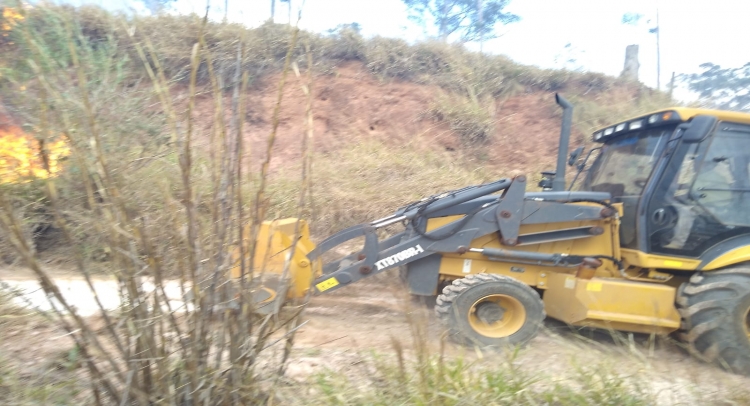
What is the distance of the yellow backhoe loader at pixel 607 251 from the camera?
443 cm

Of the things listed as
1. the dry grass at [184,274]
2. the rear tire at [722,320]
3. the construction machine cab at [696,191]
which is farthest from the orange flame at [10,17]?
the rear tire at [722,320]

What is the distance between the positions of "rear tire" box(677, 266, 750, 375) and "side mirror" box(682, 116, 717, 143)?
117 cm

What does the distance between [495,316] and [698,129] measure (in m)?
2.27

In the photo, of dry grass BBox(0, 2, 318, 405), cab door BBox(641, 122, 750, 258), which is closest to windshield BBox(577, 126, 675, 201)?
cab door BBox(641, 122, 750, 258)

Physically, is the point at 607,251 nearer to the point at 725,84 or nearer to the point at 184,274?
the point at 184,274

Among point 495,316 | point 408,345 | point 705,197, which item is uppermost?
point 705,197

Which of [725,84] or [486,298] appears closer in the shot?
[486,298]

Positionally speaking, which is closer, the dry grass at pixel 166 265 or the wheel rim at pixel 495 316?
the dry grass at pixel 166 265

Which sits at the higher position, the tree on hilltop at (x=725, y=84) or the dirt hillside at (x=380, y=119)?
the tree on hilltop at (x=725, y=84)

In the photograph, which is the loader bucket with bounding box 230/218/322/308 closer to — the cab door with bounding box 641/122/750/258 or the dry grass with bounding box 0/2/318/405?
the dry grass with bounding box 0/2/318/405

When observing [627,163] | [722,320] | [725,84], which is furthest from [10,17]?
[725,84]

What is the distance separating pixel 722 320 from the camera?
4277 mm

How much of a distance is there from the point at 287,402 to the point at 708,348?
3.51 m

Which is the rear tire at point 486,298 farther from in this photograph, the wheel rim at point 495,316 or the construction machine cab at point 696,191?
the construction machine cab at point 696,191
